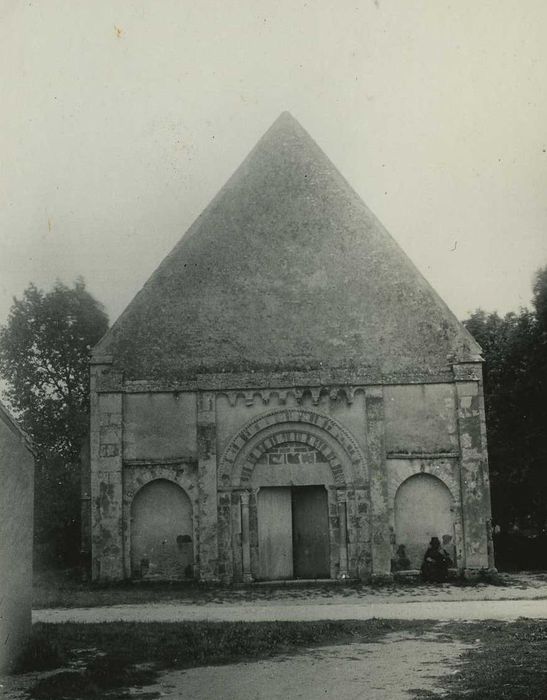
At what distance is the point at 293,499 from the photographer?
65.2 ft

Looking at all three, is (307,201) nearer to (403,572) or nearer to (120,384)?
(120,384)

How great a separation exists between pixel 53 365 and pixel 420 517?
74.5 ft

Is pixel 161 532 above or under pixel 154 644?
above

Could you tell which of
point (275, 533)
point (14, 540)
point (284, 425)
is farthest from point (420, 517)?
point (14, 540)

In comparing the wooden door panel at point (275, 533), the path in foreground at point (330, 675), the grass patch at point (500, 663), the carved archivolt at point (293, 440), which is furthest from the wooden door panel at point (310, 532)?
the path in foreground at point (330, 675)

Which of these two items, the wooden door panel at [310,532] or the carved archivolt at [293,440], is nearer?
the carved archivolt at [293,440]

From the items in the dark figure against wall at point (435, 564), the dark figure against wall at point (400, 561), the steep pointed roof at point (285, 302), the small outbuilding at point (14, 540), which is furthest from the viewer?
the steep pointed roof at point (285, 302)

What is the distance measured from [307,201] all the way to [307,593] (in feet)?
32.9

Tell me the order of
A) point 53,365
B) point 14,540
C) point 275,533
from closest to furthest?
1. point 14,540
2. point 275,533
3. point 53,365

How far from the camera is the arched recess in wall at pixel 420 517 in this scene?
19.2m

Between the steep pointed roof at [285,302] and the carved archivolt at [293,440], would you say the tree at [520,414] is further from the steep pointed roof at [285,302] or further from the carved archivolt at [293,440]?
Answer: the carved archivolt at [293,440]

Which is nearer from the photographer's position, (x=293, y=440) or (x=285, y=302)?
(x=293, y=440)

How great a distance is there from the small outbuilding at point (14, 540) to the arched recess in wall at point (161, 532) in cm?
859

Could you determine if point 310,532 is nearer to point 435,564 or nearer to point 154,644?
point 435,564
